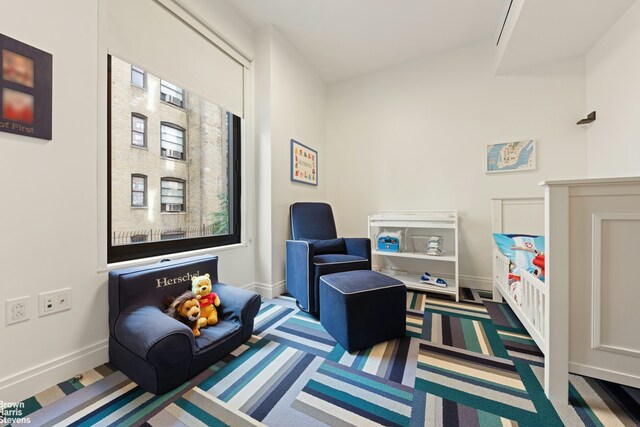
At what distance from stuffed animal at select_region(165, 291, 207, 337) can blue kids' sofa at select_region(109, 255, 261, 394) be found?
0.05m

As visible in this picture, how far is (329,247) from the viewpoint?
8.20 ft

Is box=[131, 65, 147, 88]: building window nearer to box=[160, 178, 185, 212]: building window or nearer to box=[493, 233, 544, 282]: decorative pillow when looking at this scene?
box=[160, 178, 185, 212]: building window

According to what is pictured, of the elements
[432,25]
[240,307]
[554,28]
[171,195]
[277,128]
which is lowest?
[240,307]

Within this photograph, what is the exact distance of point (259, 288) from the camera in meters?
2.56

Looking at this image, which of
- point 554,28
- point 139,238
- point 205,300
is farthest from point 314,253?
point 554,28

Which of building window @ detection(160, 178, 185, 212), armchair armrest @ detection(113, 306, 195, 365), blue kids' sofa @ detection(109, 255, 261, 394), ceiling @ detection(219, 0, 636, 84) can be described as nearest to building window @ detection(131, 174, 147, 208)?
building window @ detection(160, 178, 185, 212)

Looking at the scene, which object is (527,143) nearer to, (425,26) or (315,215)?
(425,26)

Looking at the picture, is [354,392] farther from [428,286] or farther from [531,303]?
[428,286]

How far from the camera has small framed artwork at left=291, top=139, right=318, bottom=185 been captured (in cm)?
282

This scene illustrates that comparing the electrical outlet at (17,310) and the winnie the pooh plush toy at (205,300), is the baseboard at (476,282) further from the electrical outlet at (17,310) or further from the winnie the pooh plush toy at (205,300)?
the electrical outlet at (17,310)

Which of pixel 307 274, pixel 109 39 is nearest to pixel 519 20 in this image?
pixel 307 274

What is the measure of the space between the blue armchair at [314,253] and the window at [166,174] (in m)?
0.65

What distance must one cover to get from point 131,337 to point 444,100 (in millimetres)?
3467

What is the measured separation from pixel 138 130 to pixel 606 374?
2.91m
